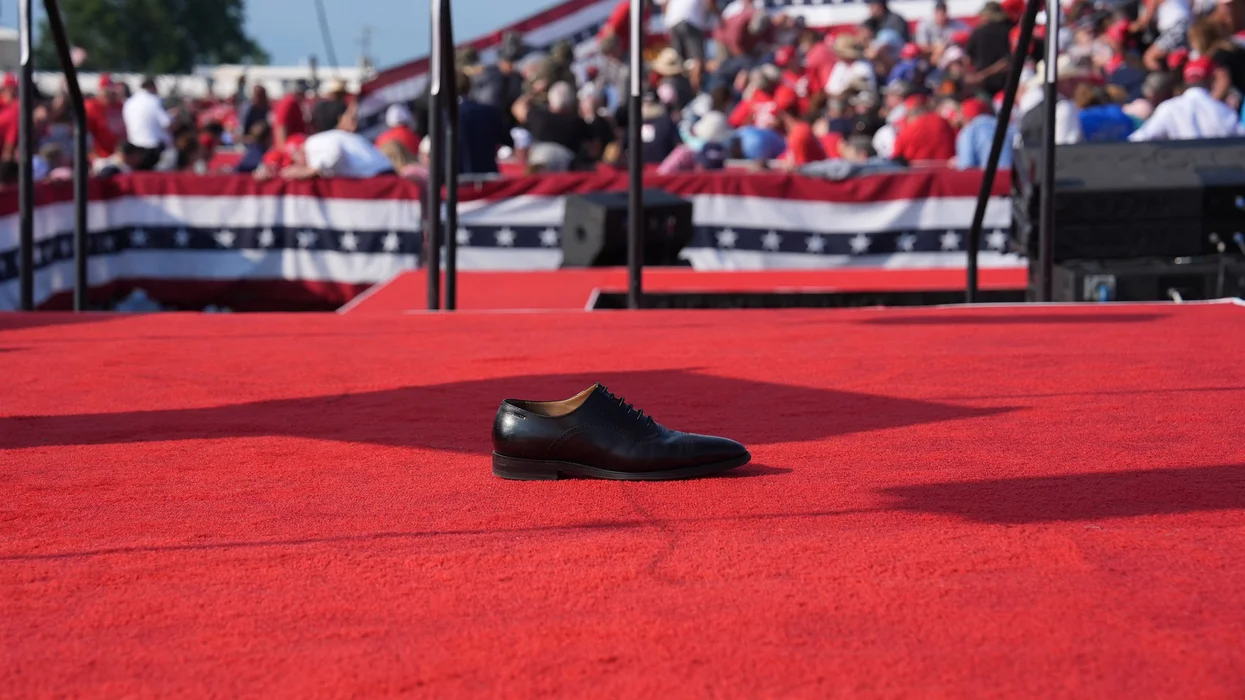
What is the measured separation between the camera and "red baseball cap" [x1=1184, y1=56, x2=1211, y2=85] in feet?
39.4

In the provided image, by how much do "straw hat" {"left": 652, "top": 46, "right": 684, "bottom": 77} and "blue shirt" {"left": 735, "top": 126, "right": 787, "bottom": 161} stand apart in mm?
5188

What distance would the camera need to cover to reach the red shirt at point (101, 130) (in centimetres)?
1548

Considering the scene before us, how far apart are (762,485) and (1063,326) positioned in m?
2.83

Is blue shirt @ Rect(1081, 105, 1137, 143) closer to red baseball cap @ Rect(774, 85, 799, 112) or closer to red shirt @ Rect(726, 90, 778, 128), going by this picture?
red shirt @ Rect(726, 90, 778, 128)

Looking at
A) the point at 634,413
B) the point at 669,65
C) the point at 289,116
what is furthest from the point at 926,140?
the point at 634,413

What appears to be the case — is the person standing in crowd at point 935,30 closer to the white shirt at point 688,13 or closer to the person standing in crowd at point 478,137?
the white shirt at point 688,13

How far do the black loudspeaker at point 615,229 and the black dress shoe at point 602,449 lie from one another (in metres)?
7.73

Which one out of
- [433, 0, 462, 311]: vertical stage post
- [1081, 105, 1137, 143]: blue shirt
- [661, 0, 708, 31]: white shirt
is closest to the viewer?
[433, 0, 462, 311]: vertical stage post

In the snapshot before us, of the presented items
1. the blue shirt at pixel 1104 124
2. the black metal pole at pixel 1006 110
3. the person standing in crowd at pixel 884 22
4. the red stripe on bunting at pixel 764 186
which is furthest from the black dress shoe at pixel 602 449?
the person standing in crowd at pixel 884 22

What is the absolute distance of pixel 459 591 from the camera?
2.31m

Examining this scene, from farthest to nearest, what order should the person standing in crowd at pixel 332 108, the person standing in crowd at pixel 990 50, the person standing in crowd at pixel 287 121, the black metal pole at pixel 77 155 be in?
the person standing in crowd at pixel 287 121, the person standing in crowd at pixel 332 108, the person standing in crowd at pixel 990 50, the black metal pole at pixel 77 155

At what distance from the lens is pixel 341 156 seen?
498 inches

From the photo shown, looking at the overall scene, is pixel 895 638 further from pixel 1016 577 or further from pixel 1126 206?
pixel 1126 206

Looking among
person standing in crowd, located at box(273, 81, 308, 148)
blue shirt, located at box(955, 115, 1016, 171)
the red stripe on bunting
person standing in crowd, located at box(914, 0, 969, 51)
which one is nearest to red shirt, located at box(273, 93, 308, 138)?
person standing in crowd, located at box(273, 81, 308, 148)
